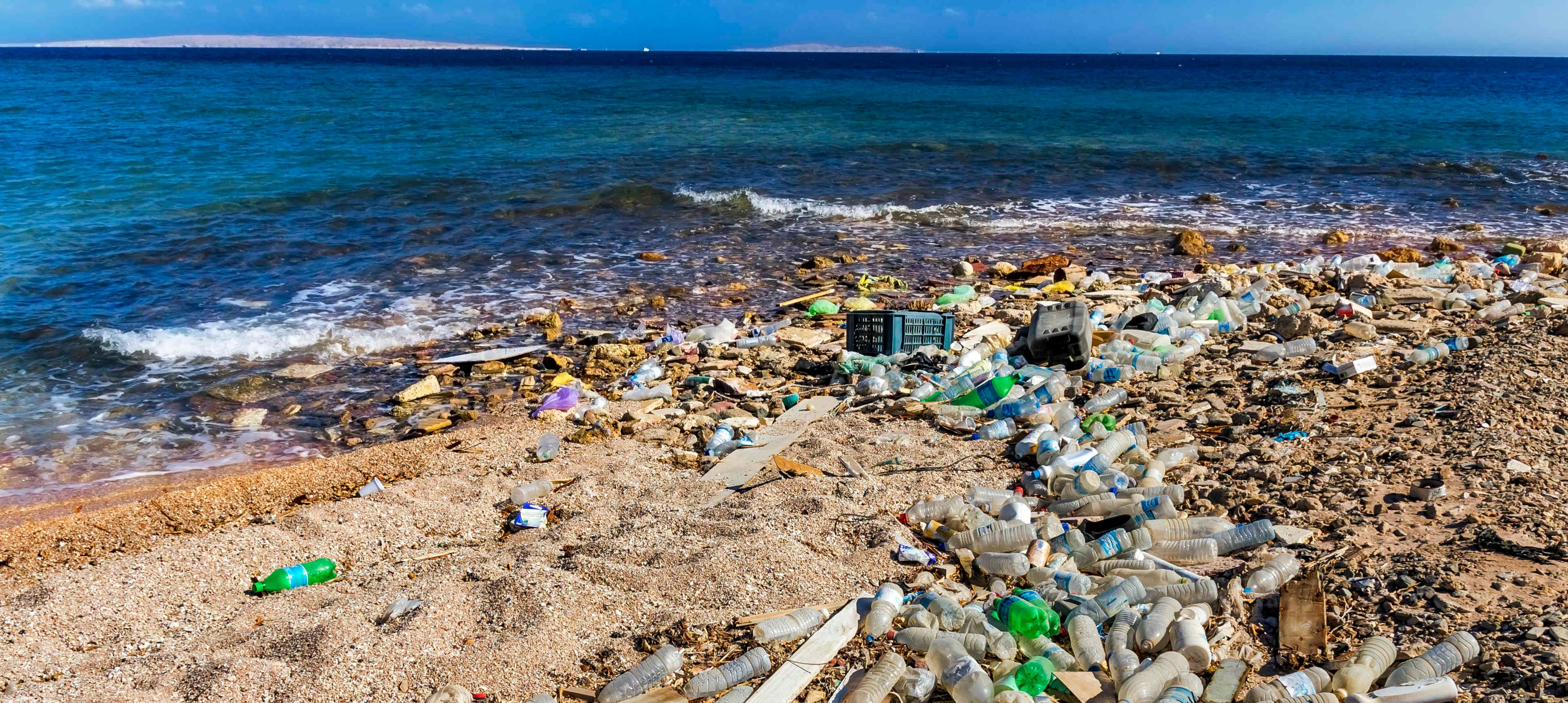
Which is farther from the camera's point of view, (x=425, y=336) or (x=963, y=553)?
(x=425, y=336)

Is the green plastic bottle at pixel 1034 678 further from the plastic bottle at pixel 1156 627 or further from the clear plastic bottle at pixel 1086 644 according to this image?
the plastic bottle at pixel 1156 627

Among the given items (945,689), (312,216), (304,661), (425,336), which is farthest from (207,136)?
(945,689)

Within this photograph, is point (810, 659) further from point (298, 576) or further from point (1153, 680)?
point (298, 576)

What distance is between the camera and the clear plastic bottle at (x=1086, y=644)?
309cm

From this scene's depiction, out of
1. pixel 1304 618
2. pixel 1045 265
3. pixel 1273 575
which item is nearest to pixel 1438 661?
pixel 1304 618

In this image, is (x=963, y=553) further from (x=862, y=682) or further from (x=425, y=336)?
(x=425, y=336)

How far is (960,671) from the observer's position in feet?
9.82

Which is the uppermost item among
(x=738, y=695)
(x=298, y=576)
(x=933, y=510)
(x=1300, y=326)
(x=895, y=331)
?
(x=1300, y=326)

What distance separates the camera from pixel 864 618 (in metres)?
3.45

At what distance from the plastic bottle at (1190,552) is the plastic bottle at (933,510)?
2.73 feet

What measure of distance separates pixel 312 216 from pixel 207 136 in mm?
10371

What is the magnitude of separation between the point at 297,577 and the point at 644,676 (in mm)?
1912

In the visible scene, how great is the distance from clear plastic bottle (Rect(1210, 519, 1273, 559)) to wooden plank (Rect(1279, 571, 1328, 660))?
0.41m

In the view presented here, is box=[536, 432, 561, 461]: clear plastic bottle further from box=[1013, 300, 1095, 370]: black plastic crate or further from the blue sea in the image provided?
box=[1013, 300, 1095, 370]: black plastic crate
